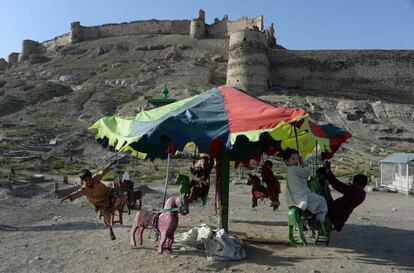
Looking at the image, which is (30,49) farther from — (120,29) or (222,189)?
(222,189)

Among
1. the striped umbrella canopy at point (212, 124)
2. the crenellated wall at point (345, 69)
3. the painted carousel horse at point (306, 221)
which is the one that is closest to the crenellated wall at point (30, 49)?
the crenellated wall at point (345, 69)

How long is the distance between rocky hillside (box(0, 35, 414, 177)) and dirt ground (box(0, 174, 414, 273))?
1748 centimetres

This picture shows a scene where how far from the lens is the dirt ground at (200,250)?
5.96m

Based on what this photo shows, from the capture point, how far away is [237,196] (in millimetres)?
14750

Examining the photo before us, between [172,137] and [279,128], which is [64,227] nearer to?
[172,137]

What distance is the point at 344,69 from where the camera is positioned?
5194cm

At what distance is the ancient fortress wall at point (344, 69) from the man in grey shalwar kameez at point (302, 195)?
46.4 meters

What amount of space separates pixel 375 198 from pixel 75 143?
71.4 feet

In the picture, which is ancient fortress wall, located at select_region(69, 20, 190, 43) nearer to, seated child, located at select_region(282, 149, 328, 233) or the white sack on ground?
the white sack on ground

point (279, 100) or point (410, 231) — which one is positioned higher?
point (279, 100)

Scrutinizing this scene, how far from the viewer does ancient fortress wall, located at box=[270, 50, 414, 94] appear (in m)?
51.1

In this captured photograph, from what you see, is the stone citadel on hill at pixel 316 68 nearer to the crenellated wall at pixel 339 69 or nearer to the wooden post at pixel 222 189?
the crenellated wall at pixel 339 69

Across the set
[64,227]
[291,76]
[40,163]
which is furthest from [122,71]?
[64,227]

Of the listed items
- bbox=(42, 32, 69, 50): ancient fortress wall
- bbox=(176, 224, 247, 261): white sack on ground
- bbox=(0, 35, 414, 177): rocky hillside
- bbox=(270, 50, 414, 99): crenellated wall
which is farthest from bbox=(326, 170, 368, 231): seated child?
bbox=(42, 32, 69, 50): ancient fortress wall
